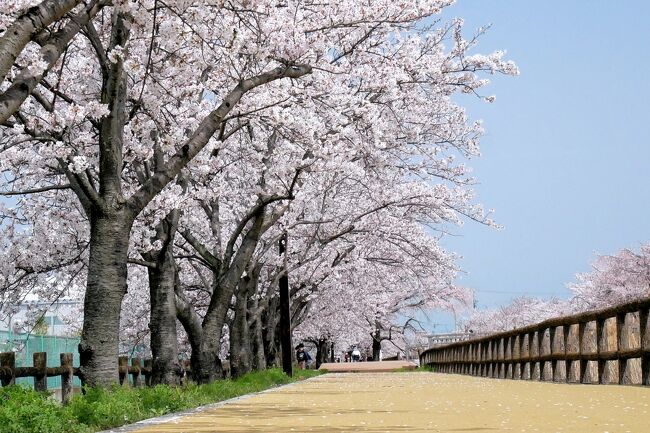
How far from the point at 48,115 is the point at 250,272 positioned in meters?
11.6

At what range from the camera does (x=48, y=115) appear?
13180mm

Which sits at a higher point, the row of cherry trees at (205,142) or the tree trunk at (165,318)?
the row of cherry trees at (205,142)

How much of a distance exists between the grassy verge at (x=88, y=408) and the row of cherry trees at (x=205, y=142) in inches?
38.1

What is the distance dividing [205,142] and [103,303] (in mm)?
2535

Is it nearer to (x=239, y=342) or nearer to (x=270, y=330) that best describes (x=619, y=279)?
(x=270, y=330)

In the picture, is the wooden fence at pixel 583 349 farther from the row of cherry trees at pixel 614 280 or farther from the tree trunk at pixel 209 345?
the row of cherry trees at pixel 614 280

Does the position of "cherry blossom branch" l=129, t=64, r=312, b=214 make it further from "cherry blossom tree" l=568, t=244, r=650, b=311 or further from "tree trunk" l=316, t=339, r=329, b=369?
"tree trunk" l=316, t=339, r=329, b=369

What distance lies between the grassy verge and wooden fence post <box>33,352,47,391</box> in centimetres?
502

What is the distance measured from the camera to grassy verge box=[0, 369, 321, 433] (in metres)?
7.84

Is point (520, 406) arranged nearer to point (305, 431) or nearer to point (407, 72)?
point (305, 431)

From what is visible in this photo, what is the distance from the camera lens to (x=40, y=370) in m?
17.4

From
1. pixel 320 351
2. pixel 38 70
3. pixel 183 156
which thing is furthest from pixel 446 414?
pixel 320 351

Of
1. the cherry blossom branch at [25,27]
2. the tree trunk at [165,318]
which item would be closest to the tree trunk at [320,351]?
the tree trunk at [165,318]

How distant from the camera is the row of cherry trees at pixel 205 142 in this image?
11.9 meters
